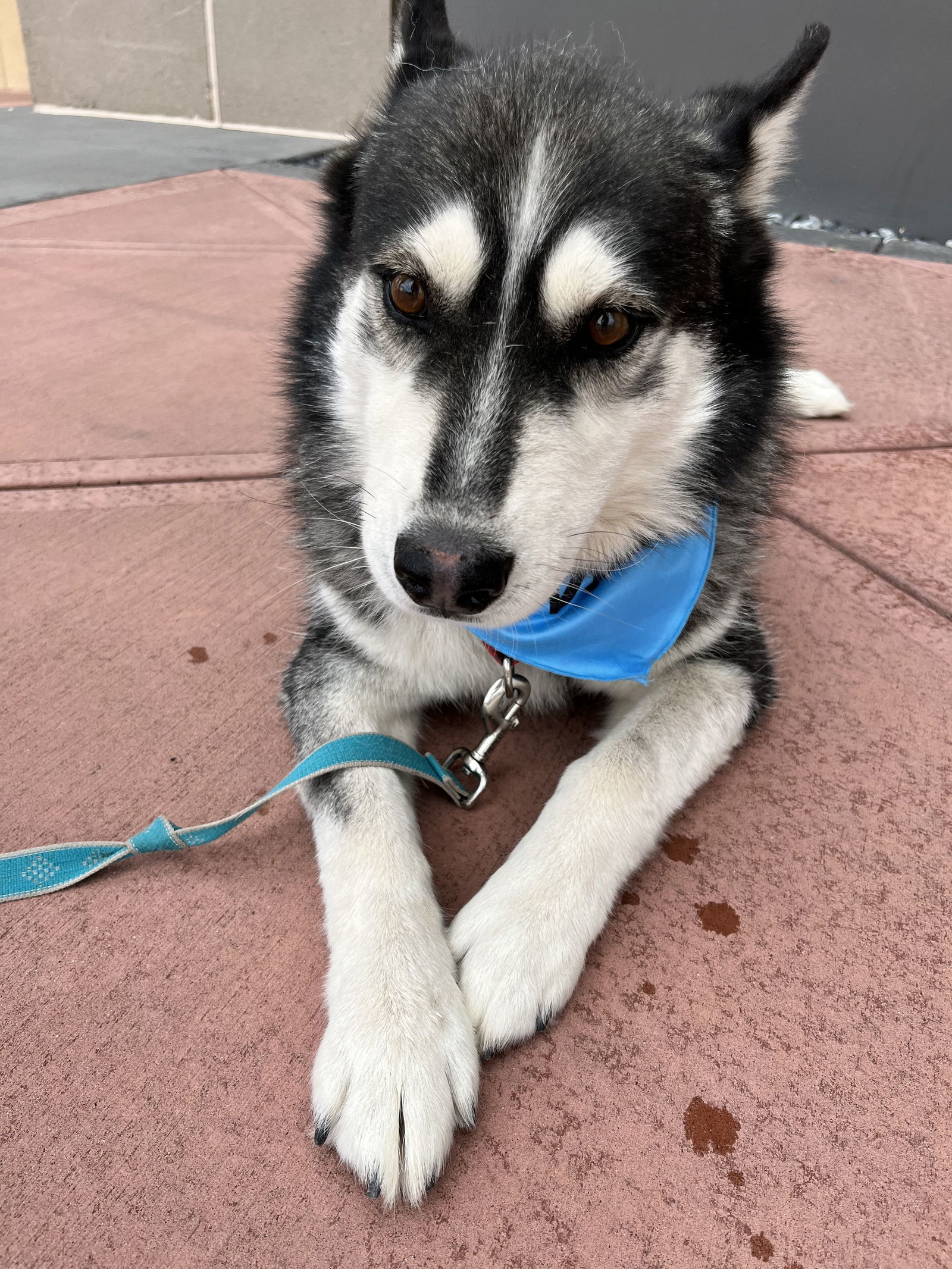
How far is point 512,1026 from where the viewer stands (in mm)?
1439

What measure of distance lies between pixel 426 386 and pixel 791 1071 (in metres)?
1.41

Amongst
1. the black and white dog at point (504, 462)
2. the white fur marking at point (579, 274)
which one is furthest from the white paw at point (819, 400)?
the white fur marking at point (579, 274)

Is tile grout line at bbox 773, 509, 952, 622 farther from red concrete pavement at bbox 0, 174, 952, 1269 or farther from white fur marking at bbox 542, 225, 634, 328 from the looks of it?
white fur marking at bbox 542, 225, 634, 328

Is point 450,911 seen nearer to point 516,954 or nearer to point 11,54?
point 516,954

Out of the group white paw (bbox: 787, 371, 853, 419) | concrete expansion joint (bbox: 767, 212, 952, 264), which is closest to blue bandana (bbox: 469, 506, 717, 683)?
white paw (bbox: 787, 371, 853, 419)

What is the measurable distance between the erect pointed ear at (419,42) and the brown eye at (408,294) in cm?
84

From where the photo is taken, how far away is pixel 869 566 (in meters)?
2.87

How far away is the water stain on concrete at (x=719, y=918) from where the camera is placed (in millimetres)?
1688

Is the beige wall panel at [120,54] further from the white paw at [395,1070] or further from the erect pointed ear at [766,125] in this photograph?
the white paw at [395,1070]

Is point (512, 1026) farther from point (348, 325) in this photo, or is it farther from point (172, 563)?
point (172, 563)

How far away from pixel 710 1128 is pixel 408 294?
63.6 inches

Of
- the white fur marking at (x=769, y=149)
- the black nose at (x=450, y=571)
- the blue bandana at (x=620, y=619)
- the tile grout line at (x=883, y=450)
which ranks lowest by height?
the tile grout line at (x=883, y=450)

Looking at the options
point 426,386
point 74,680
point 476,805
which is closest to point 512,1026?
point 476,805

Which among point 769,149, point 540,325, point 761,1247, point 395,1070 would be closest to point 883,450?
point 769,149
